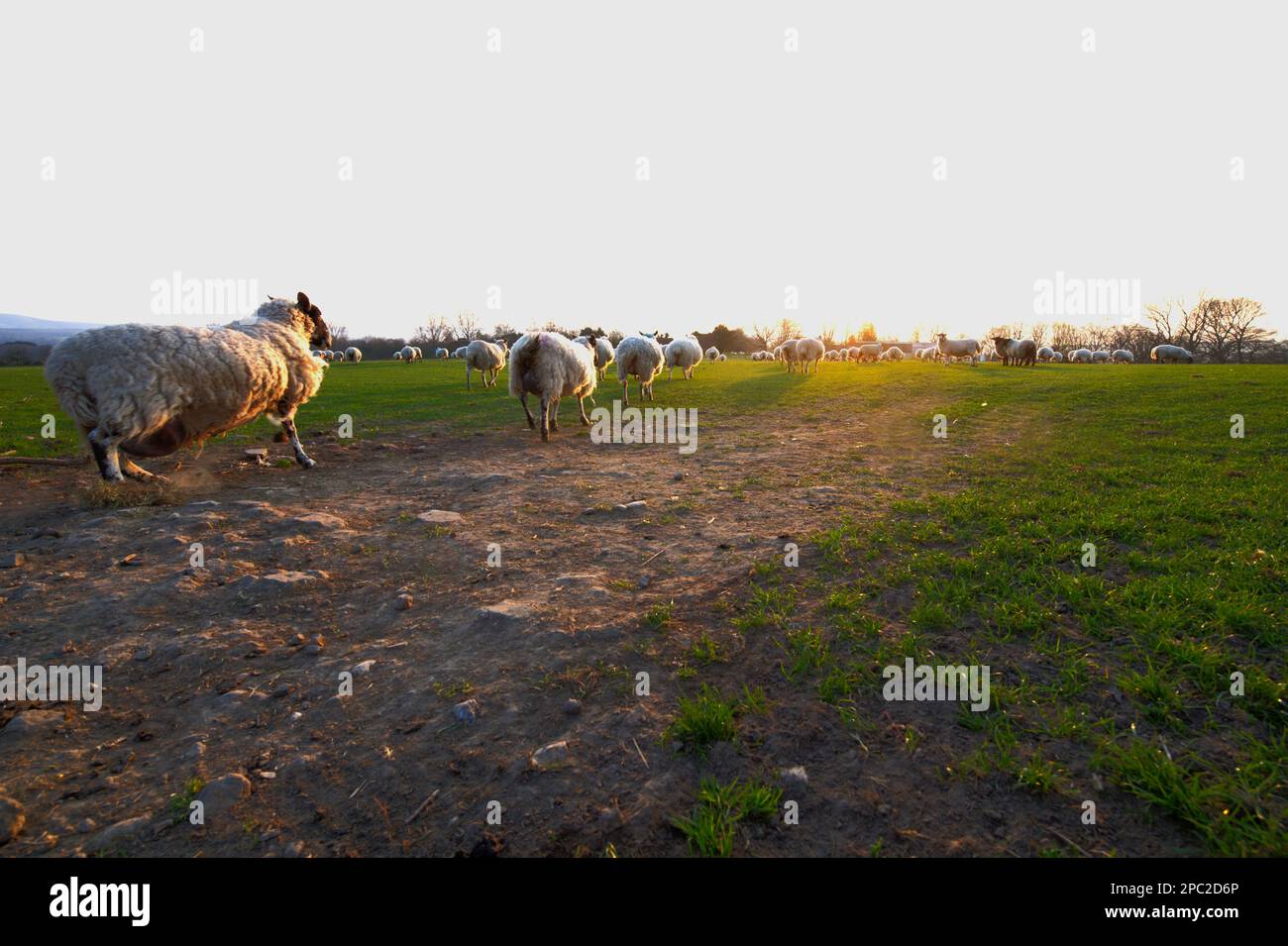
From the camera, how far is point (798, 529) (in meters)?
6.26

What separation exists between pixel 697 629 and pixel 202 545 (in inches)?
208

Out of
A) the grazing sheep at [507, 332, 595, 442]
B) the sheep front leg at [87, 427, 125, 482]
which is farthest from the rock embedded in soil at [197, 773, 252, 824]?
the grazing sheep at [507, 332, 595, 442]

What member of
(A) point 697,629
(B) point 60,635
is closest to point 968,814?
(A) point 697,629

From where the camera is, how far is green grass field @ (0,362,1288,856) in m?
2.67

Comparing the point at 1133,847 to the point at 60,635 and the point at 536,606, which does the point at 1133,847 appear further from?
the point at 60,635

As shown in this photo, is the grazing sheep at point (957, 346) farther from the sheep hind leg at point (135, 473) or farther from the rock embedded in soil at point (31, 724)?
the rock embedded in soil at point (31, 724)

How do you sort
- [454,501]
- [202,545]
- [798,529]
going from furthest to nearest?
[454,501] < [798,529] < [202,545]

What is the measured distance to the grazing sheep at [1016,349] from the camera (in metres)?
40.0

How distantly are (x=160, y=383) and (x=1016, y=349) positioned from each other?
161ft

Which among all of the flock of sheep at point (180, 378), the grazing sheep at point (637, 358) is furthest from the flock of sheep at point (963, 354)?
the flock of sheep at point (180, 378)

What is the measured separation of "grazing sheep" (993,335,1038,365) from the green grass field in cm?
3525

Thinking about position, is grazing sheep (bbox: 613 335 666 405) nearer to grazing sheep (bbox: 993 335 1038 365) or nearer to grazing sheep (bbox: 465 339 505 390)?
grazing sheep (bbox: 465 339 505 390)

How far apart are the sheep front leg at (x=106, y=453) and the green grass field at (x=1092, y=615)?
8.52 m

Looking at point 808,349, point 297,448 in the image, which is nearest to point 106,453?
point 297,448
